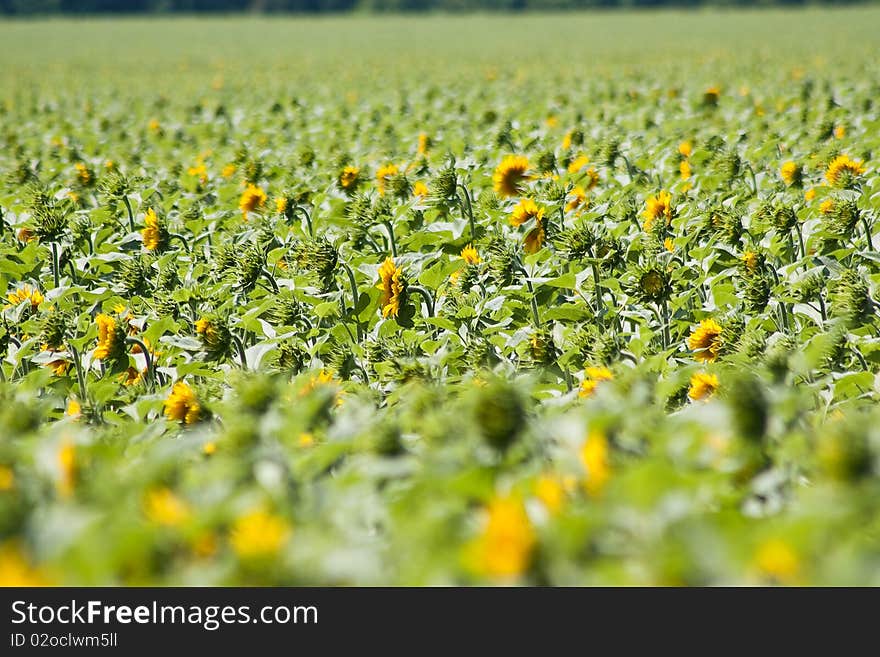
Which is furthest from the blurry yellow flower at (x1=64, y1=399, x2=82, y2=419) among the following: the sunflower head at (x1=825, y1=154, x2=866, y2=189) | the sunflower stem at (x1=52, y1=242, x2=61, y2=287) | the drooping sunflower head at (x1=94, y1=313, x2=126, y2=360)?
the sunflower head at (x1=825, y1=154, x2=866, y2=189)

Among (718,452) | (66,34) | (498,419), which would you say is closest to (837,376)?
(718,452)

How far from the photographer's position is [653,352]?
118 inches

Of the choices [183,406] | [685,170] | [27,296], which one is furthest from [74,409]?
[685,170]

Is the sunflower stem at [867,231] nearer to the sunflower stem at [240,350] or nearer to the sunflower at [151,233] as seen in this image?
the sunflower stem at [240,350]

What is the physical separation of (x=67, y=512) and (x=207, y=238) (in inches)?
122

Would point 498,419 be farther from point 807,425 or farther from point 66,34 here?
point 66,34

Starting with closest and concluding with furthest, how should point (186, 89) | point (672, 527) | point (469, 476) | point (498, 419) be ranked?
point (672, 527) < point (469, 476) < point (498, 419) < point (186, 89)

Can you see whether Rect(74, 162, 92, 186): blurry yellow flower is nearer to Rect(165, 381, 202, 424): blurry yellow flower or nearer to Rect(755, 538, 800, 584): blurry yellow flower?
Rect(165, 381, 202, 424): blurry yellow flower

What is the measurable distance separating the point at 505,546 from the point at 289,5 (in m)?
67.5

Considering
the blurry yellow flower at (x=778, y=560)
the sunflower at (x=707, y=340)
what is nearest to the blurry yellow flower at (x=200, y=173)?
the sunflower at (x=707, y=340)

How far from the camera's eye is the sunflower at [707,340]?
9.00 ft

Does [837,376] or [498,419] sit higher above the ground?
[498,419]

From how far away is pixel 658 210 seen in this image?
3596mm

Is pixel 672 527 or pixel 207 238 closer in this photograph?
pixel 672 527
